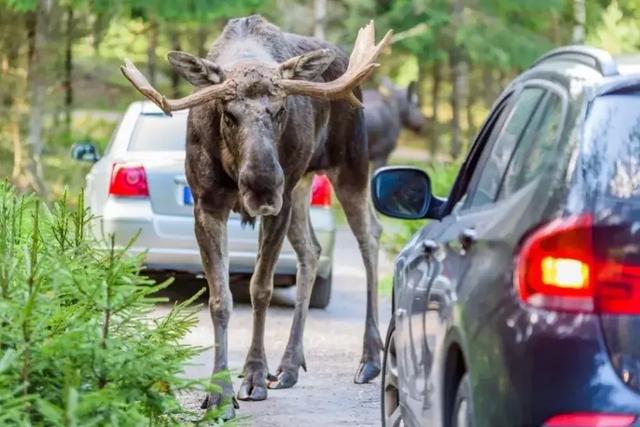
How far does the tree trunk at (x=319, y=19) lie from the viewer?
34.9 meters

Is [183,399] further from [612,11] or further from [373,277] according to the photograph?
[612,11]

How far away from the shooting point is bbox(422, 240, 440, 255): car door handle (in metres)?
6.11

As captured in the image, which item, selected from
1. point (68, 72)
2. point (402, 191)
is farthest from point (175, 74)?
point (402, 191)

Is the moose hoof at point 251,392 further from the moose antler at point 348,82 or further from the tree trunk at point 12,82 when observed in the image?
the tree trunk at point 12,82

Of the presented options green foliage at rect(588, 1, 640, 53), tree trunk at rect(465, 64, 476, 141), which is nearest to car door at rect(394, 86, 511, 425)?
green foliage at rect(588, 1, 640, 53)

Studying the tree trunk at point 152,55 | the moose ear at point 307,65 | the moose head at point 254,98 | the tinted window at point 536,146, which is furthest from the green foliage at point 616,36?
the tree trunk at point 152,55

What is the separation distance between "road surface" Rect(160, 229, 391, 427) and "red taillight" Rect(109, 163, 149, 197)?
3.72ft

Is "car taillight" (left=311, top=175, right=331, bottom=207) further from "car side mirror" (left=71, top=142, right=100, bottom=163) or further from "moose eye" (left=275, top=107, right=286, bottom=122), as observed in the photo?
"moose eye" (left=275, top=107, right=286, bottom=122)

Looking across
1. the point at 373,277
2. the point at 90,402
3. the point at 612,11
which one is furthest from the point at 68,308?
the point at 612,11

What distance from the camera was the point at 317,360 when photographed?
12023mm

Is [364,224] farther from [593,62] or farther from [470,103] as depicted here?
[470,103]

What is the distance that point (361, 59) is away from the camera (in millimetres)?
10469

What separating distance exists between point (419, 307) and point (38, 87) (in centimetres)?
2094

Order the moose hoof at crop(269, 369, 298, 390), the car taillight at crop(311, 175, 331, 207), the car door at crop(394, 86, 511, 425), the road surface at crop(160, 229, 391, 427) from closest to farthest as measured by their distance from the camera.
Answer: the car door at crop(394, 86, 511, 425) → the road surface at crop(160, 229, 391, 427) → the moose hoof at crop(269, 369, 298, 390) → the car taillight at crop(311, 175, 331, 207)
